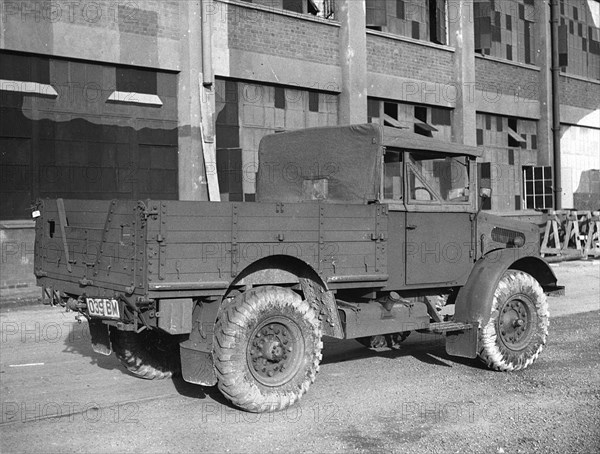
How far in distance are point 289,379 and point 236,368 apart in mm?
578

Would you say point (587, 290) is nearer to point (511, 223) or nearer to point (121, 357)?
point (511, 223)

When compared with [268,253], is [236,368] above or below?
below

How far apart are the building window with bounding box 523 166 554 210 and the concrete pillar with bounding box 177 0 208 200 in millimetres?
12786

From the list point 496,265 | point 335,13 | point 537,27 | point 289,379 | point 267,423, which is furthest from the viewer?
point 537,27

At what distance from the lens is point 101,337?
696 centimetres

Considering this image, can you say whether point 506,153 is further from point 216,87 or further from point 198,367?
point 198,367

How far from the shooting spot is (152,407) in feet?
21.0

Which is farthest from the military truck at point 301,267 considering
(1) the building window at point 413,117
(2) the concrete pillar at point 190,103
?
(1) the building window at point 413,117

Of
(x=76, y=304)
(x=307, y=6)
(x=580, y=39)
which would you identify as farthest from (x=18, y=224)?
(x=580, y=39)

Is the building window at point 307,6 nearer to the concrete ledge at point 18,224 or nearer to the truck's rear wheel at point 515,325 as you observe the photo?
the concrete ledge at point 18,224

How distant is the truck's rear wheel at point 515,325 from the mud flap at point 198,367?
2.99 metres

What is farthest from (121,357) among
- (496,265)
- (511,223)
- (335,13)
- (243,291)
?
(335,13)

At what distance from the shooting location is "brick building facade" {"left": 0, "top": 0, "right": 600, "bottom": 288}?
41.4ft

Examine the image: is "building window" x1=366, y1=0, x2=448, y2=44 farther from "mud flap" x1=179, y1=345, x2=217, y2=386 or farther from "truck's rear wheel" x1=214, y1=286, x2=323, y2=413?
"mud flap" x1=179, y1=345, x2=217, y2=386
